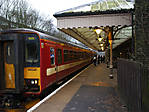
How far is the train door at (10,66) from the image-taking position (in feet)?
18.1

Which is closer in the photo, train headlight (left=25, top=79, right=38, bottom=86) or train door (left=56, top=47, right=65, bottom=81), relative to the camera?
train headlight (left=25, top=79, right=38, bottom=86)

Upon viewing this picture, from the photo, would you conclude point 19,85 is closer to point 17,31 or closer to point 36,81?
point 36,81

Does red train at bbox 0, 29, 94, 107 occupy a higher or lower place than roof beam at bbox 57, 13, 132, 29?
lower

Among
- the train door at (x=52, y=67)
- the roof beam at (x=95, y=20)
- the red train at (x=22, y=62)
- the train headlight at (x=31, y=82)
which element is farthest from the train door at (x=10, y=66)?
the roof beam at (x=95, y=20)

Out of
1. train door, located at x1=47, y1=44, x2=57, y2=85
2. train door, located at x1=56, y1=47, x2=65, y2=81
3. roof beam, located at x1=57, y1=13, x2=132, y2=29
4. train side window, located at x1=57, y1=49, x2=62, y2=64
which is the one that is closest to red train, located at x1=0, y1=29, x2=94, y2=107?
train door, located at x1=47, y1=44, x2=57, y2=85

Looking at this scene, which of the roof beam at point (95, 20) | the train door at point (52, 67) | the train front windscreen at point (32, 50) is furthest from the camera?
the roof beam at point (95, 20)

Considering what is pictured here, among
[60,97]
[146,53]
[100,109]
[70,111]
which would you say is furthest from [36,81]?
[146,53]

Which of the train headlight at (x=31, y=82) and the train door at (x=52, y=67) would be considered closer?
the train headlight at (x=31, y=82)

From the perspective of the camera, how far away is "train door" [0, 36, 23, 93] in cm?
553

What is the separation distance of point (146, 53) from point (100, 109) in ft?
7.80

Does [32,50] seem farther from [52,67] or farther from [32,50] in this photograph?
[52,67]

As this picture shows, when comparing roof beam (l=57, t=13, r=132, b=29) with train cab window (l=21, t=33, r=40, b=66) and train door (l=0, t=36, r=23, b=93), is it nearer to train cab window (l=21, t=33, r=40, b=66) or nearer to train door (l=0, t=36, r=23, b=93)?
train cab window (l=21, t=33, r=40, b=66)

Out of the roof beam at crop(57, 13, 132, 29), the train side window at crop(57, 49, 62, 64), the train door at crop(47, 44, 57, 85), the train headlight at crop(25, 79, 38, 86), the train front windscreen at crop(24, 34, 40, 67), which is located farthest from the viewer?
the train side window at crop(57, 49, 62, 64)

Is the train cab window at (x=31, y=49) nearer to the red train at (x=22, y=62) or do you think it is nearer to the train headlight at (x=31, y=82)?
the red train at (x=22, y=62)
